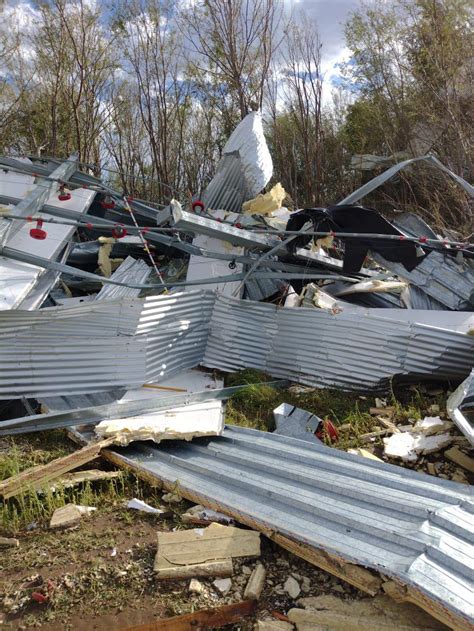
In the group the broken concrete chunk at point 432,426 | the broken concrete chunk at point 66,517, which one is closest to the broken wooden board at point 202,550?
the broken concrete chunk at point 66,517

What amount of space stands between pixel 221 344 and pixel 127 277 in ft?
5.05

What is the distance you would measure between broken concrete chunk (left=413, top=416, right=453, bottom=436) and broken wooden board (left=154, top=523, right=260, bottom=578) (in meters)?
1.71

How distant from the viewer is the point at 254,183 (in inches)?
280

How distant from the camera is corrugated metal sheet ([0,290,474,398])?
13.7 ft

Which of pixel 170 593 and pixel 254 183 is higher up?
pixel 254 183

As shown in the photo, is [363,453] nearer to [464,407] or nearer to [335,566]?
[464,407]

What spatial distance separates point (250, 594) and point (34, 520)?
138 cm

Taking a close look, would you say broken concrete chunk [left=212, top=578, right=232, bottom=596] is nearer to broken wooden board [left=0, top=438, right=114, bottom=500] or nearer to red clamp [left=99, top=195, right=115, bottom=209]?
broken wooden board [left=0, top=438, right=114, bottom=500]

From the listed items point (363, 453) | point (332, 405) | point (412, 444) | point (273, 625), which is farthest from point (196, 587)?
point (332, 405)

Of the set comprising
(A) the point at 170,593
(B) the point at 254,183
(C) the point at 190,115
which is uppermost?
(C) the point at 190,115

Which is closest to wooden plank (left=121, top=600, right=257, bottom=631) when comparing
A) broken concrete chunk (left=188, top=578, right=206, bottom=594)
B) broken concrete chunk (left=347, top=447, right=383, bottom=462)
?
broken concrete chunk (left=188, top=578, right=206, bottom=594)

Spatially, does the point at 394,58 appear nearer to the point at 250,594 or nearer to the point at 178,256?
the point at 178,256

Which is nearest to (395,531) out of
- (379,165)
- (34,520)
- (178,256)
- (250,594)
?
(250,594)

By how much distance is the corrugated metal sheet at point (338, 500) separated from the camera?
2.18 m
